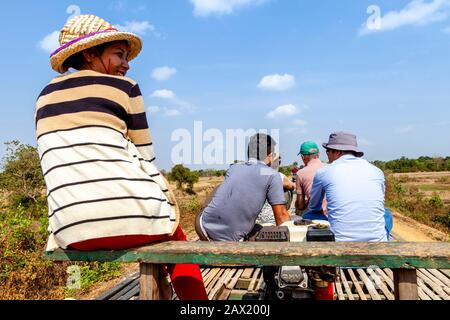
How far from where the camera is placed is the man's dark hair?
2773mm

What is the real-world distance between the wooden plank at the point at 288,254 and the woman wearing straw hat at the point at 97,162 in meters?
0.05

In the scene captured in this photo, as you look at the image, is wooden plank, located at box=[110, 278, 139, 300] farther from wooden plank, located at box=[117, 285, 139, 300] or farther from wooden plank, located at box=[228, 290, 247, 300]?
wooden plank, located at box=[228, 290, 247, 300]

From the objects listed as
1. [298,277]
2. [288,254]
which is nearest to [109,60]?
[288,254]

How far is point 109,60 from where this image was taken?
1649 mm

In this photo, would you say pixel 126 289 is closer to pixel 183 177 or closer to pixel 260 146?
pixel 260 146

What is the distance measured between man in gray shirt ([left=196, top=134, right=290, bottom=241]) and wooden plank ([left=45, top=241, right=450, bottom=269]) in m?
0.95

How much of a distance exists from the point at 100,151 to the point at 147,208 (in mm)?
260

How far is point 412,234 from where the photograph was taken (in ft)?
33.4

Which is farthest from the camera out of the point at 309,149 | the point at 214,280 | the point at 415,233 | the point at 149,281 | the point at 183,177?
the point at 183,177

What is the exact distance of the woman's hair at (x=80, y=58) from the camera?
5.32 feet

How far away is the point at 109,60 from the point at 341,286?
2.69 metres

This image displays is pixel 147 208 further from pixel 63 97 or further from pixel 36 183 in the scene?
pixel 36 183

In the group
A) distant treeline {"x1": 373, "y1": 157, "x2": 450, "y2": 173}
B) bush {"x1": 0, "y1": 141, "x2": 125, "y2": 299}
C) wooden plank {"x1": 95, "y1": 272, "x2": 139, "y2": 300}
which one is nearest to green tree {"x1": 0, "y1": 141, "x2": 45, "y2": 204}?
bush {"x1": 0, "y1": 141, "x2": 125, "y2": 299}
